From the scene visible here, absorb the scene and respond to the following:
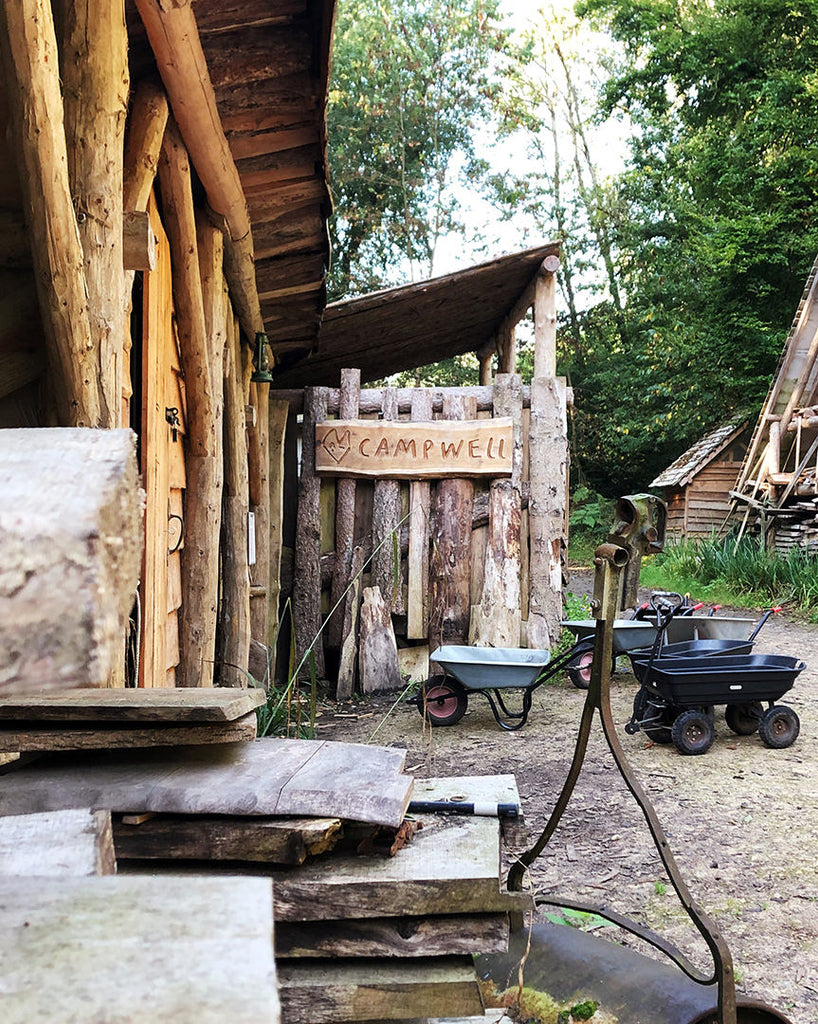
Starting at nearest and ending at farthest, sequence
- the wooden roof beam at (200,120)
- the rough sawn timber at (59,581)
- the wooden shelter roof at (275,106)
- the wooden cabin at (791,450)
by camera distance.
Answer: the rough sawn timber at (59,581) → the wooden roof beam at (200,120) → the wooden shelter roof at (275,106) → the wooden cabin at (791,450)

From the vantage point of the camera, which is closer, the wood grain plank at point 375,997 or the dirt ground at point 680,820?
the wood grain plank at point 375,997

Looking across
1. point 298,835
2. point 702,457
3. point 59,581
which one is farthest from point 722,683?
point 702,457

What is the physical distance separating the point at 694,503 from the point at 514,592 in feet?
39.9

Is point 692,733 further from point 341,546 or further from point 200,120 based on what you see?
point 200,120

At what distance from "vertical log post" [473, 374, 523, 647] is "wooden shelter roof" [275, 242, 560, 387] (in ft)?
3.12

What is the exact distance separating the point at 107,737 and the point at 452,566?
5.64 meters

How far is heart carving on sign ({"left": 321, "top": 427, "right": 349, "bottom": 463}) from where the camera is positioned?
731 centimetres

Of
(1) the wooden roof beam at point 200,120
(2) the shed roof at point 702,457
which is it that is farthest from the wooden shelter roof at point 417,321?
(2) the shed roof at point 702,457

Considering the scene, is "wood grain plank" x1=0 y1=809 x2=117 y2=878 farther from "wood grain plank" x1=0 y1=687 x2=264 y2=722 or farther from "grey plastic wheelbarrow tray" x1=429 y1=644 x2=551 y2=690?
"grey plastic wheelbarrow tray" x1=429 y1=644 x2=551 y2=690

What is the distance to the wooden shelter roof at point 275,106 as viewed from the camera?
2.92 m

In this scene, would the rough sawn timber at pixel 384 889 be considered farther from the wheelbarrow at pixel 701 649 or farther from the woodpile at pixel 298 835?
the wheelbarrow at pixel 701 649

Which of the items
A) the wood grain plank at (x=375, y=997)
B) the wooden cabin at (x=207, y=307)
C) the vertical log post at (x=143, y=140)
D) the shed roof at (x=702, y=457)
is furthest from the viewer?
the shed roof at (x=702, y=457)

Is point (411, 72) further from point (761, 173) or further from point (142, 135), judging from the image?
point (142, 135)

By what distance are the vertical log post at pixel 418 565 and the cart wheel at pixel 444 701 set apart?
0.97m
